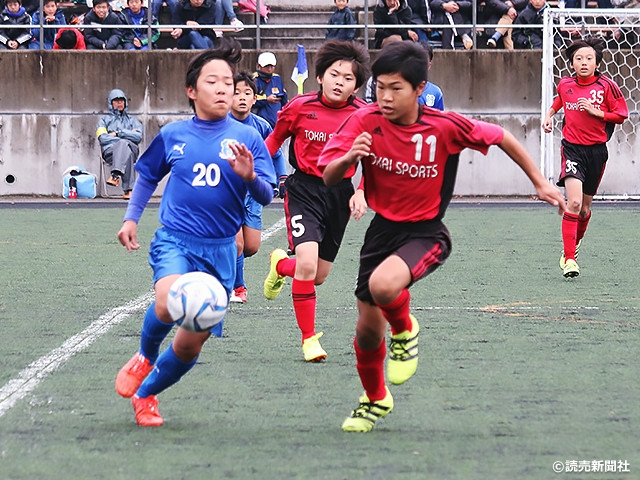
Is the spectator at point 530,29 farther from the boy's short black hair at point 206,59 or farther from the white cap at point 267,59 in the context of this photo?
the boy's short black hair at point 206,59

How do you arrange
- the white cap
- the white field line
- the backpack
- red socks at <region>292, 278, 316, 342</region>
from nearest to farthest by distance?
the white field line < red socks at <region>292, 278, 316, 342</region> < the white cap < the backpack

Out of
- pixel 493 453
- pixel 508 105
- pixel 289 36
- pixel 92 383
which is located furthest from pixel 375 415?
pixel 289 36

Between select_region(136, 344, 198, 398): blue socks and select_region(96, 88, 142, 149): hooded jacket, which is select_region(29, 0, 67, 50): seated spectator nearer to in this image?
select_region(96, 88, 142, 149): hooded jacket

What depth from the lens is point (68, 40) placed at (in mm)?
19531

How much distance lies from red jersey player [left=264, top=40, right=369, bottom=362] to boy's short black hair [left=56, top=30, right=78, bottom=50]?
13128 millimetres

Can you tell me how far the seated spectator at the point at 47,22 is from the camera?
1970cm

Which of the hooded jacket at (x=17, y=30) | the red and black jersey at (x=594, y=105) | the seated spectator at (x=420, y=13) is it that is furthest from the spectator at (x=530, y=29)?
the red and black jersey at (x=594, y=105)

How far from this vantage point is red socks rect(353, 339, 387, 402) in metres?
4.84

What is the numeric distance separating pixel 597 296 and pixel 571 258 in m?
1.16

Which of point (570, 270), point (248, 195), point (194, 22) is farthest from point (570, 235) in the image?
point (194, 22)

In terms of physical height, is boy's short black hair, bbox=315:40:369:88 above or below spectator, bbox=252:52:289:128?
above

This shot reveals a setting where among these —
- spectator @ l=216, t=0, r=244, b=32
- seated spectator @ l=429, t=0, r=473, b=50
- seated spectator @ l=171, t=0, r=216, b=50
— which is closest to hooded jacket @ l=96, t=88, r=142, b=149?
seated spectator @ l=171, t=0, r=216, b=50

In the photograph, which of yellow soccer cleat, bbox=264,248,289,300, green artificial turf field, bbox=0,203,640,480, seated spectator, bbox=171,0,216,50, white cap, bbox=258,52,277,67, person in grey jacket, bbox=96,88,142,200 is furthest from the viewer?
seated spectator, bbox=171,0,216,50

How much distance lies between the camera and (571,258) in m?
9.82
